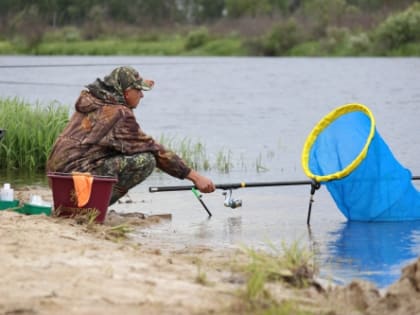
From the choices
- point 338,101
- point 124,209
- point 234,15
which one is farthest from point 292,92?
point 234,15

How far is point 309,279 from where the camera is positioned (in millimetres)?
6051

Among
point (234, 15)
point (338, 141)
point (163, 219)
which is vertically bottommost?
point (163, 219)

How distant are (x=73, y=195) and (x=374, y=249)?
83.7 inches

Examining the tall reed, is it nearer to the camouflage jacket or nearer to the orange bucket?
the camouflage jacket

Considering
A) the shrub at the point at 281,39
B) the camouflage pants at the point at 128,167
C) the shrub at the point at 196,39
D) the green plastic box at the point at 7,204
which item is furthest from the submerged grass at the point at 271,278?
the shrub at the point at 196,39

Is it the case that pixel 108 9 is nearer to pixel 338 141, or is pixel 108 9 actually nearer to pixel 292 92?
pixel 292 92

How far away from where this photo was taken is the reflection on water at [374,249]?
726 centimetres

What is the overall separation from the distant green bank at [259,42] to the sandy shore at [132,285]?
125 feet

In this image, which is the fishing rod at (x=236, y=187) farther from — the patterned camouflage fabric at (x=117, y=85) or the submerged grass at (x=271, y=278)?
the submerged grass at (x=271, y=278)

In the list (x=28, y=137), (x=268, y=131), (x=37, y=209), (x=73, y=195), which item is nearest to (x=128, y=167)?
(x=73, y=195)

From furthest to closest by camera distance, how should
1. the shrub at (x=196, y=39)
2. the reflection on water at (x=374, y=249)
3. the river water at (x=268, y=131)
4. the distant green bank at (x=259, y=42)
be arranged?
1. the shrub at (x=196, y=39)
2. the distant green bank at (x=259, y=42)
3. the river water at (x=268, y=131)
4. the reflection on water at (x=374, y=249)

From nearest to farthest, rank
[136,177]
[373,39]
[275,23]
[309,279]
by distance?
[309,279] → [136,177] → [373,39] → [275,23]

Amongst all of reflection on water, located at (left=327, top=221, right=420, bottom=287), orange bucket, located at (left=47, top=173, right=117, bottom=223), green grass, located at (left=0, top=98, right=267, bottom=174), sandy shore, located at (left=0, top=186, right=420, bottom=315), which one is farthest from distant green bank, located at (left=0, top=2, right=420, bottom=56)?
sandy shore, located at (left=0, top=186, right=420, bottom=315)

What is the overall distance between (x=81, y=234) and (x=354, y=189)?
8.99 ft
